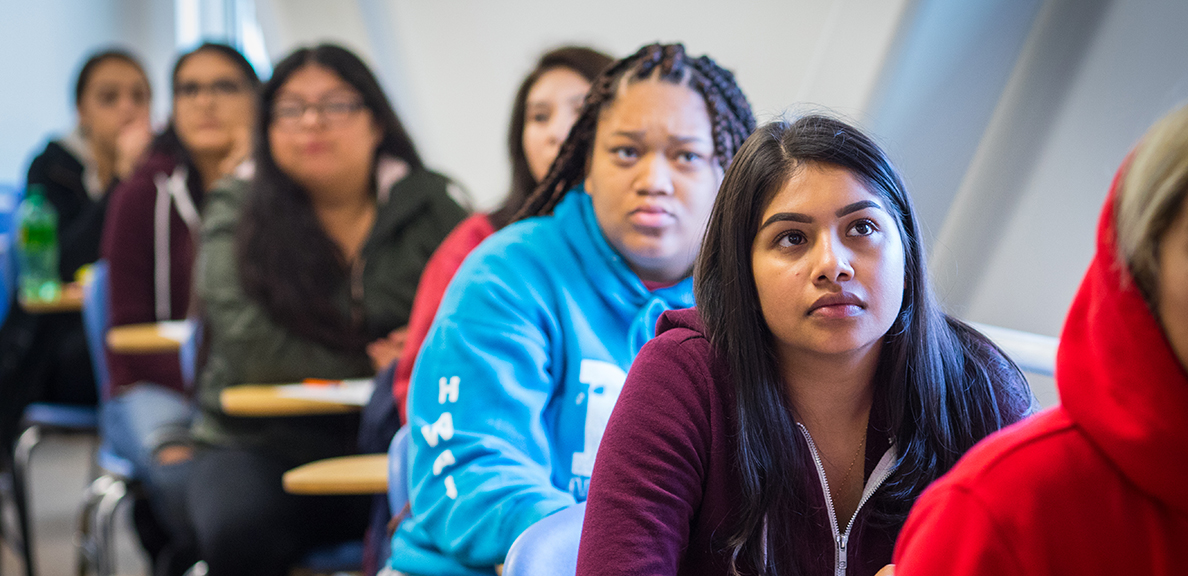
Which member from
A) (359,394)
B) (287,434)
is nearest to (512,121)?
(359,394)

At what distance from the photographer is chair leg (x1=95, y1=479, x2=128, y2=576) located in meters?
2.37

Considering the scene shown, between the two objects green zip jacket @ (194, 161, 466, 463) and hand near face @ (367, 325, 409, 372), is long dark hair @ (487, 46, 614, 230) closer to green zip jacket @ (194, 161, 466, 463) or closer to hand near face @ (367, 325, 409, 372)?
green zip jacket @ (194, 161, 466, 463)

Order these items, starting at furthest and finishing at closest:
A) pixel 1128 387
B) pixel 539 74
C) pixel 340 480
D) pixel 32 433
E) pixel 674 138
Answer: pixel 32 433
pixel 539 74
pixel 340 480
pixel 674 138
pixel 1128 387

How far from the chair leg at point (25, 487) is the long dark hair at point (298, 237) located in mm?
1090

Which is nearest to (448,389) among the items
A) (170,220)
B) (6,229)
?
(170,220)

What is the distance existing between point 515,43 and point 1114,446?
10.8ft

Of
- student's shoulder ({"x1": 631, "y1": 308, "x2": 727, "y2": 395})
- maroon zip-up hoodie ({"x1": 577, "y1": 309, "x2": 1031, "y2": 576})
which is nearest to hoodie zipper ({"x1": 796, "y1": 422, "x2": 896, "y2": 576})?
maroon zip-up hoodie ({"x1": 577, "y1": 309, "x2": 1031, "y2": 576})

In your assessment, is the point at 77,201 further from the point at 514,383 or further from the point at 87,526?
the point at 514,383

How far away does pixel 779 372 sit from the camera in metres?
1.02

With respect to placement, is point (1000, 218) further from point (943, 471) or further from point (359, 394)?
point (359, 394)

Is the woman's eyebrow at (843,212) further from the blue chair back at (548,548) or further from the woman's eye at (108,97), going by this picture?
the woman's eye at (108,97)

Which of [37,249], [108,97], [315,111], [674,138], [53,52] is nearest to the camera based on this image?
[674,138]

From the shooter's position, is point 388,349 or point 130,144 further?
point 130,144

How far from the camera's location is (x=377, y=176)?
2594 millimetres
